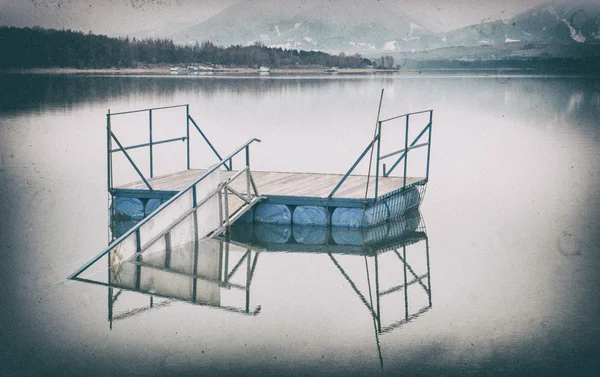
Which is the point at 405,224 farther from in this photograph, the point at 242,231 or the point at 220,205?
the point at 220,205

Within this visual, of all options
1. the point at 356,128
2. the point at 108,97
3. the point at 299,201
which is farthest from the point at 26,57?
the point at 299,201

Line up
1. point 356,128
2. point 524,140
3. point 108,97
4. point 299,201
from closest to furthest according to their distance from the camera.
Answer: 1. point 299,201
2. point 524,140
3. point 356,128
4. point 108,97

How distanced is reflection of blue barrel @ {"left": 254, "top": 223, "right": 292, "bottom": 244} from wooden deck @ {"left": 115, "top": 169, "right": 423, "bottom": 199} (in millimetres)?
637

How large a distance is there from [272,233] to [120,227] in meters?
2.92

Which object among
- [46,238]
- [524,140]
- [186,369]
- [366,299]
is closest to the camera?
[186,369]

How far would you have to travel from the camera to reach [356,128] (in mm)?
42656

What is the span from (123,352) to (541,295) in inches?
230

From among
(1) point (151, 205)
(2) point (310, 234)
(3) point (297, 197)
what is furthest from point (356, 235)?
(1) point (151, 205)

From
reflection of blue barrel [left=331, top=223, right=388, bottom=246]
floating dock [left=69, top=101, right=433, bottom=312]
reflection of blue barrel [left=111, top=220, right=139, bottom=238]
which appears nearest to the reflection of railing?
floating dock [left=69, top=101, right=433, bottom=312]

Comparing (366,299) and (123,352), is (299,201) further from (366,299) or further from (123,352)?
(123,352)

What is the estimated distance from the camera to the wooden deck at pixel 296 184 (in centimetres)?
1789

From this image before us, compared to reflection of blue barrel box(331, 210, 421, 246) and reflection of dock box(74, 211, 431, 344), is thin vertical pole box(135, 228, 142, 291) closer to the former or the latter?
reflection of dock box(74, 211, 431, 344)

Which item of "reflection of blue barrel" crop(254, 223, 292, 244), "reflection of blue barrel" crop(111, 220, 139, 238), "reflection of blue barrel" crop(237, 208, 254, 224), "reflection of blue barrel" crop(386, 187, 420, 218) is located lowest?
"reflection of blue barrel" crop(111, 220, 139, 238)

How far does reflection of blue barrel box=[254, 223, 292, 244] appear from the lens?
651 inches
